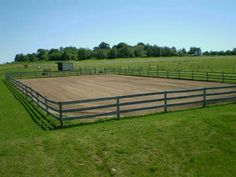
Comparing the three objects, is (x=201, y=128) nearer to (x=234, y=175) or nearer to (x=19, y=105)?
(x=234, y=175)

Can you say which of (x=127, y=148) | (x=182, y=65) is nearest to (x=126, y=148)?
(x=127, y=148)

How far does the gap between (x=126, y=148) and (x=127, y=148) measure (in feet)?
0.11

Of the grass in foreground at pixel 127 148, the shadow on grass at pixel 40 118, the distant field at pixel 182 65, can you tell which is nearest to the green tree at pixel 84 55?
the distant field at pixel 182 65

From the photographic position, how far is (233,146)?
1041 centimetres

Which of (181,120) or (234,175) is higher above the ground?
(181,120)

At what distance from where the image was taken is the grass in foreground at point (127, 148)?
8.69 m

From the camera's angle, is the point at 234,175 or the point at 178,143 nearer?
the point at 234,175

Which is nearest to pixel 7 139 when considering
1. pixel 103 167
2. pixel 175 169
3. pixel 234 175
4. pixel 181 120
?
pixel 103 167

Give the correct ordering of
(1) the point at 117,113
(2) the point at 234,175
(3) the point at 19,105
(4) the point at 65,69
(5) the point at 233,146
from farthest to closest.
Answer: (4) the point at 65,69 < (3) the point at 19,105 < (1) the point at 117,113 < (5) the point at 233,146 < (2) the point at 234,175

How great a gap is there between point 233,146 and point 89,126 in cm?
560

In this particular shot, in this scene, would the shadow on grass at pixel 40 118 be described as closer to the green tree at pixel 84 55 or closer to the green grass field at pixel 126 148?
the green grass field at pixel 126 148

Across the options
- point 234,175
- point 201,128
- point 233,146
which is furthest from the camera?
point 201,128

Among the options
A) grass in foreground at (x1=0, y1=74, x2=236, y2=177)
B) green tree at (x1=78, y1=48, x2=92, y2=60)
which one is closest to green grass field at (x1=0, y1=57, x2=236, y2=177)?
grass in foreground at (x1=0, y1=74, x2=236, y2=177)

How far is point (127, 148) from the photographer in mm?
9836
